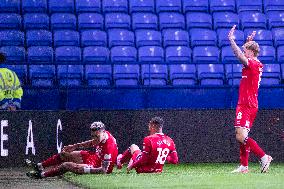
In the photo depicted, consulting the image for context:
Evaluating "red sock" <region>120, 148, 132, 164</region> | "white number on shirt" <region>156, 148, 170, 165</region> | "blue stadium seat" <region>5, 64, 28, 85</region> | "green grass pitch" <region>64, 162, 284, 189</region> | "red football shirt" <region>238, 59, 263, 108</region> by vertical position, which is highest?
"blue stadium seat" <region>5, 64, 28, 85</region>

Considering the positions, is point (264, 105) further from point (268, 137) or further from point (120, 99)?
point (120, 99)

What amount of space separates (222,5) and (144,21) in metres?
2.22

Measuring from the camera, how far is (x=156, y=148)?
1052cm

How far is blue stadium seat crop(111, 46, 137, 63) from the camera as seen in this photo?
55.5 ft

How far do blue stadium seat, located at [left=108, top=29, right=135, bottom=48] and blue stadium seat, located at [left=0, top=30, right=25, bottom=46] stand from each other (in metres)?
2.06

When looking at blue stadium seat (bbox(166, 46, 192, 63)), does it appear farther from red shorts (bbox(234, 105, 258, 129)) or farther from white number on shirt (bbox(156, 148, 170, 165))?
white number on shirt (bbox(156, 148, 170, 165))

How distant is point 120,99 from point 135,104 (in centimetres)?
32

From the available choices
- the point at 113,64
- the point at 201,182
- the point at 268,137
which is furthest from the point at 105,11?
the point at 201,182

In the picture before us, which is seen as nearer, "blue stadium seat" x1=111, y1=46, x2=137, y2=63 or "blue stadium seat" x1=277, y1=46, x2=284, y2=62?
"blue stadium seat" x1=111, y1=46, x2=137, y2=63

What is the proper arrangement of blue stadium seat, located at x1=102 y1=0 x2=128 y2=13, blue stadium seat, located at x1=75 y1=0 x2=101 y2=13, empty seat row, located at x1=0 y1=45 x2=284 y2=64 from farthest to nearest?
blue stadium seat, located at x1=102 y1=0 x2=128 y2=13 → blue stadium seat, located at x1=75 y1=0 x2=101 y2=13 → empty seat row, located at x1=0 y1=45 x2=284 y2=64

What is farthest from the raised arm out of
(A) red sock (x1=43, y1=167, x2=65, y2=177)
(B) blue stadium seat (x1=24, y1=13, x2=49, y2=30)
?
(B) blue stadium seat (x1=24, y1=13, x2=49, y2=30)

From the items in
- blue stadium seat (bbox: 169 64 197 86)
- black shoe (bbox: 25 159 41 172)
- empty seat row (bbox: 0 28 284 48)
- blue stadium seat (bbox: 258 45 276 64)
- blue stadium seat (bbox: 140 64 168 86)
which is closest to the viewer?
black shoe (bbox: 25 159 41 172)

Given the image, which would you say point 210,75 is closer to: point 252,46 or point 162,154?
point 252,46

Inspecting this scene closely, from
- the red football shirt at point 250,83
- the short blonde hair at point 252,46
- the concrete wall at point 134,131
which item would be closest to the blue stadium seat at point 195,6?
the concrete wall at point 134,131
